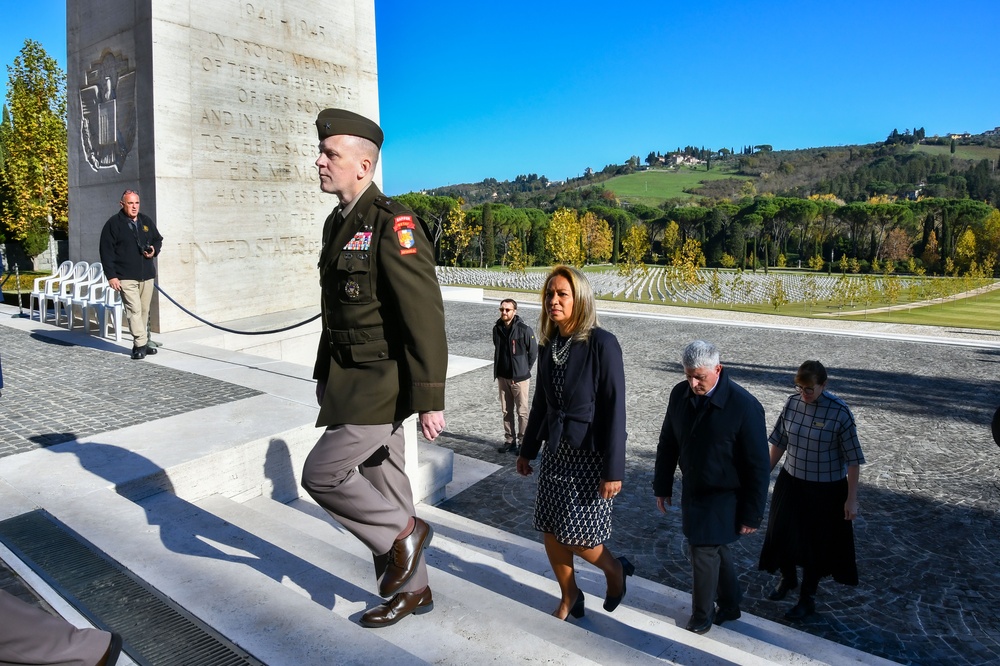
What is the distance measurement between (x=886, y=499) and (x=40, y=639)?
225 inches

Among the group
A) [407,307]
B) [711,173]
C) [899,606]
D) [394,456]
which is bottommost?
[899,606]

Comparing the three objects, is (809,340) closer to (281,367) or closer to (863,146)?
(281,367)

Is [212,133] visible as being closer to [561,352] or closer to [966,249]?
[561,352]

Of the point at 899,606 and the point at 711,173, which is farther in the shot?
the point at 711,173

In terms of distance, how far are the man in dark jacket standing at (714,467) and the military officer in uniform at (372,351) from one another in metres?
1.37

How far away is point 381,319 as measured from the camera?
2.46 metres

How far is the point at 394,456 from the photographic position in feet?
8.90

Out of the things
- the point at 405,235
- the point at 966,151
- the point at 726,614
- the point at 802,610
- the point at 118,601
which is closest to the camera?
the point at 405,235

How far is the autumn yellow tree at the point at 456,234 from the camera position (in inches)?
3031

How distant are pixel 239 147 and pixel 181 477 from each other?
664cm

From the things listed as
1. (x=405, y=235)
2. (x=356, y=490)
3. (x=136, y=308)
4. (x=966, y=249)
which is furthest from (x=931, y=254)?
(x=356, y=490)

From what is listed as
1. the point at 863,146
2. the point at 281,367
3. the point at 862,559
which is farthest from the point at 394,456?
the point at 863,146

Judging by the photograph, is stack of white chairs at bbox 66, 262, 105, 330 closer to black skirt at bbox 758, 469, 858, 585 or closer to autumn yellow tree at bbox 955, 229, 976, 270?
black skirt at bbox 758, 469, 858, 585

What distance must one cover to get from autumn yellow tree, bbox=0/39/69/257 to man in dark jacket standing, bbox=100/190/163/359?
46.7 feet
